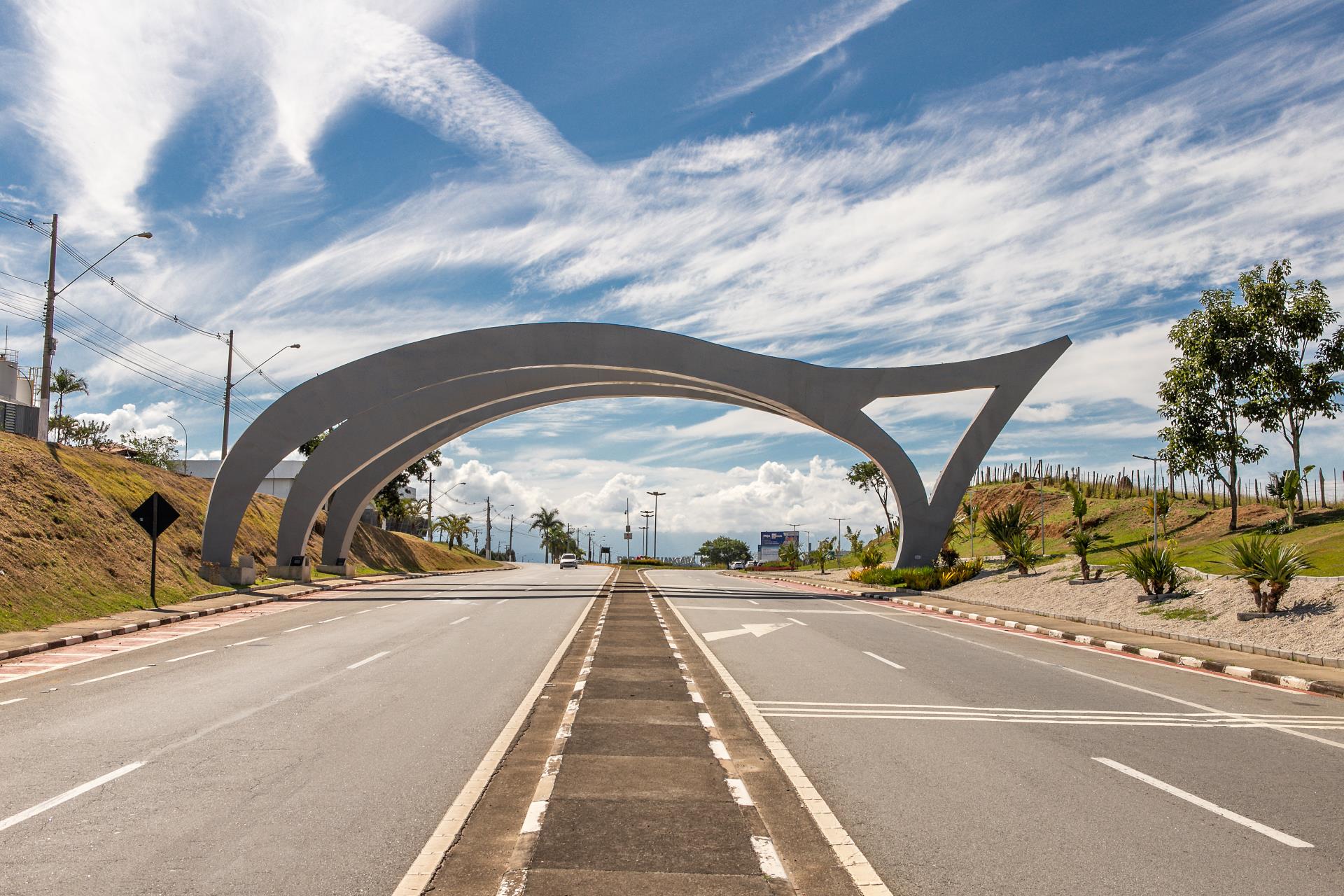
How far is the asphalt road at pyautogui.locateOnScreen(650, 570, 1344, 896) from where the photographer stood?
5.09 metres

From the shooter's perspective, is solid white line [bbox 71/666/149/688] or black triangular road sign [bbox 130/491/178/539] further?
black triangular road sign [bbox 130/491/178/539]

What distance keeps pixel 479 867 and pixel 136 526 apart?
2926 centimetres

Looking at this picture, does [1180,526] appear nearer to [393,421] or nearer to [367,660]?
[393,421]

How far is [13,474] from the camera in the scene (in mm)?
25359

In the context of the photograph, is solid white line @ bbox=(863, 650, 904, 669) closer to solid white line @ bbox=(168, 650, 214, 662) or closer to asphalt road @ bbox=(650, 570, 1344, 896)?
asphalt road @ bbox=(650, 570, 1344, 896)

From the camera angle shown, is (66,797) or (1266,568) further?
(1266,568)

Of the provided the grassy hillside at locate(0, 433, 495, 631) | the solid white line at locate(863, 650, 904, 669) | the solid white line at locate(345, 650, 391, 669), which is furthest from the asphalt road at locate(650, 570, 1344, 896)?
the grassy hillside at locate(0, 433, 495, 631)

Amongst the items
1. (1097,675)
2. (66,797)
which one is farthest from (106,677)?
(1097,675)

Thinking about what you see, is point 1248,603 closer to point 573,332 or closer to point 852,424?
point 852,424

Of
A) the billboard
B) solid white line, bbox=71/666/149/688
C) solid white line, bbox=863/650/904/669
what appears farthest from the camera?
the billboard

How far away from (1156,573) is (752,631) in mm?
11155

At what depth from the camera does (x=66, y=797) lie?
6.24 meters

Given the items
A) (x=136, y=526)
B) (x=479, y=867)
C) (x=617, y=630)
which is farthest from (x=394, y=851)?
(x=136, y=526)

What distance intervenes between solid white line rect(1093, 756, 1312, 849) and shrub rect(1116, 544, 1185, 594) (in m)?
17.7
